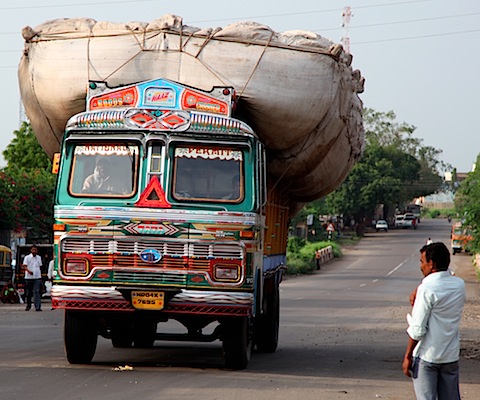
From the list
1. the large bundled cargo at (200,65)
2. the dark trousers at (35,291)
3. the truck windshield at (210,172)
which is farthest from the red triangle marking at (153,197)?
the dark trousers at (35,291)

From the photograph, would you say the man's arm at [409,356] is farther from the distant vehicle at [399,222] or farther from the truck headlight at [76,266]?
the distant vehicle at [399,222]

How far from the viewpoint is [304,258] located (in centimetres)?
5950

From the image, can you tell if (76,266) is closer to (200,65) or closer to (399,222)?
(200,65)

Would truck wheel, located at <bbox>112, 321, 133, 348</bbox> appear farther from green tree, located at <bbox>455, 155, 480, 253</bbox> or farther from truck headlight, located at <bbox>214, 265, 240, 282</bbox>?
green tree, located at <bbox>455, 155, 480, 253</bbox>

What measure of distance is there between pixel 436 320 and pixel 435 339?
0.13 metres

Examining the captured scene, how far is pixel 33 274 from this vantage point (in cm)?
2567

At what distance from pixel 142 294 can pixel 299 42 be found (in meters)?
3.80

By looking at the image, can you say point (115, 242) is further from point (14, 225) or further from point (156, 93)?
point (14, 225)

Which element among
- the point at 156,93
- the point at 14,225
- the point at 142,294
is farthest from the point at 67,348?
the point at 14,225

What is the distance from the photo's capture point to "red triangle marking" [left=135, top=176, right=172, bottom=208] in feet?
37.5

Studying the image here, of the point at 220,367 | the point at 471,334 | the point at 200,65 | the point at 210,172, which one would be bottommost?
the point at 471,334

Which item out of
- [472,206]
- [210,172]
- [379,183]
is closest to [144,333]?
[210,172]

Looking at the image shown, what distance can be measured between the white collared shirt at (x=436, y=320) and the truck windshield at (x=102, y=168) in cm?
527

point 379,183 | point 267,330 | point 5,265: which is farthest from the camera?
point 379,183
